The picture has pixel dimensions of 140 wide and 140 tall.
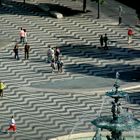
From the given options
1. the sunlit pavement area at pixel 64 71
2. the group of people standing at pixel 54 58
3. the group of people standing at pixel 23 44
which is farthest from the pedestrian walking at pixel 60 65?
the group of people standing at pixel 23 44

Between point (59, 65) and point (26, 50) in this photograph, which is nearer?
point (59, 65)

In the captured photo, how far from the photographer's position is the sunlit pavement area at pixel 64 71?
4084 centimetres

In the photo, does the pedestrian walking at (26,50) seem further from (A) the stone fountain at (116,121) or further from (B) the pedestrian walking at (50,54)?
(A) the stone fountain at (116,121)

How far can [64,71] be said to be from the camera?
4922cm

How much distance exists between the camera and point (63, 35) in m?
56.8

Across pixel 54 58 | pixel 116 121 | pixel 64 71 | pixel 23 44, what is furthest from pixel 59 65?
pixel 116 121

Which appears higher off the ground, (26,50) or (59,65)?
(26,50)

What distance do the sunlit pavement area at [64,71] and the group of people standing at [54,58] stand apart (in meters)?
0.49

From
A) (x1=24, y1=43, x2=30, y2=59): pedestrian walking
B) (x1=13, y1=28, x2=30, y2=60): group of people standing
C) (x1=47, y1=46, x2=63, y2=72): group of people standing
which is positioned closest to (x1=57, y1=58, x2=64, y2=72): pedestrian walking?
(x1=47, y1=46, x2=63, y2=72): group of people standing

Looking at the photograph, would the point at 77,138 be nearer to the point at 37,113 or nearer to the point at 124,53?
the point at 37,113

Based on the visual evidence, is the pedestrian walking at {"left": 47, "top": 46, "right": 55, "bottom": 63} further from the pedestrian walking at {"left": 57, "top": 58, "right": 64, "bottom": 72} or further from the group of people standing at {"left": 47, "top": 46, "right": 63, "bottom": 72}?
the pedestrian walking at {"left": 57, "top": 58, "right": 64, "bottom": 72}

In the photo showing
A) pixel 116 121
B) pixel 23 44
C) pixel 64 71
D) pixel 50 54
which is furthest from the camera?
pixel 23 44

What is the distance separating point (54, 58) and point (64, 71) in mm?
1297

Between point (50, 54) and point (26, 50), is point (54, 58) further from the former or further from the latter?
point (26, 50)
